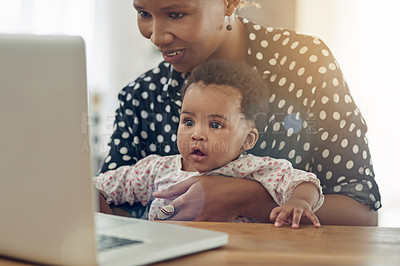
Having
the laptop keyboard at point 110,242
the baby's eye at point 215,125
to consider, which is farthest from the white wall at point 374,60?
the laptop keyboard at point 110,242

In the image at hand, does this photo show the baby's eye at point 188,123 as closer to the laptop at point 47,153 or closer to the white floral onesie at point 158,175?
the white floral onesie at point 158,175

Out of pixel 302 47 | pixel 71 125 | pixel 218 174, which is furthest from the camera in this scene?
pixel 302 47

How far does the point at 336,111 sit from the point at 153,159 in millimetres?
530

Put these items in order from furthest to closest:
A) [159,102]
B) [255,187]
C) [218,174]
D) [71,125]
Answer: [159,102] → [218,174] → [255,187] → [71,125]

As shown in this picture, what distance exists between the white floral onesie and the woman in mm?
56

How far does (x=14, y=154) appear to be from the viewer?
0.51m

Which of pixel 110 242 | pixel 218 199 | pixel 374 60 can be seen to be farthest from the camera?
pixel 374 60

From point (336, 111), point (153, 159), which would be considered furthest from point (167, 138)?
point (336, 111)

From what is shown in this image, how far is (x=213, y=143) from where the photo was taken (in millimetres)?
1345

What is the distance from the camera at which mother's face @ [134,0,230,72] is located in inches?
55.6

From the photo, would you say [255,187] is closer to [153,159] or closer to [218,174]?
[218,174]

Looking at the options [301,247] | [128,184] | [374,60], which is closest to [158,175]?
[128,184]

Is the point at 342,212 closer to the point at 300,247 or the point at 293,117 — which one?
the point at 293,117

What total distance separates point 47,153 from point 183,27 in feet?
3.27
